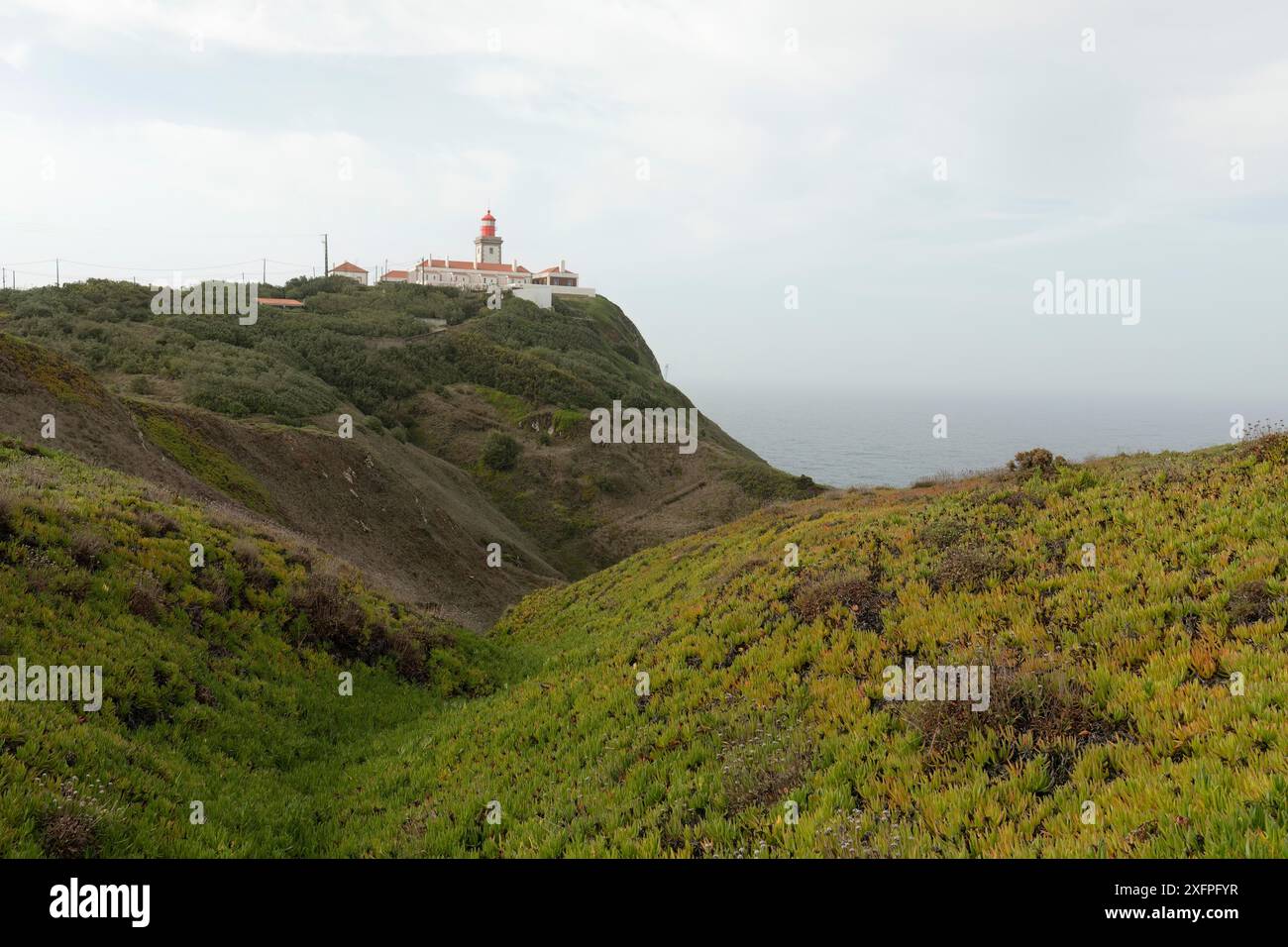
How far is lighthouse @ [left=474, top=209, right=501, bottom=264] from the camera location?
140 meters

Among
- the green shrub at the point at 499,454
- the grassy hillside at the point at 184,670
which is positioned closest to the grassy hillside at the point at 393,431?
the green shrub at the point at 499,454

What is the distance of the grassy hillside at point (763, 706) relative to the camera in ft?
18.7

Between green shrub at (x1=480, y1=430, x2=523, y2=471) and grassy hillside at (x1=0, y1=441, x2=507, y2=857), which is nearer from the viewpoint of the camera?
grassy hillside at (x1=0, y1=441, x2=507, y2=857)

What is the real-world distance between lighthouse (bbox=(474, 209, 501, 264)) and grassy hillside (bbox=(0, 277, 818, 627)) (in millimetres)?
46653

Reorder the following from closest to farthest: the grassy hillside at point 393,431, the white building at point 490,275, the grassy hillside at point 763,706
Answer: the grassy hillside at point 763,706 < the grassy hillside at point 393,431 < the white building at point 490,275

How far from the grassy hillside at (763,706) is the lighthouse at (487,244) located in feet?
435

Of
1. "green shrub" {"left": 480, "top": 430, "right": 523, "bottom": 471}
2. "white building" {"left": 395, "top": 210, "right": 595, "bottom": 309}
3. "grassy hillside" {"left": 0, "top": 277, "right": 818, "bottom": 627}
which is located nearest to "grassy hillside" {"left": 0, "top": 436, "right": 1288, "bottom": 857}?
"grassy hillside" {"left": 0, "top": 277, "right": 818, "bottom": 627}

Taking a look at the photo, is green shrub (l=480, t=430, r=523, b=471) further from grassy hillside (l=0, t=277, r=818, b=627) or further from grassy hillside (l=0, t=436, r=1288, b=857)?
grassy hillside (l=0, t=436, r=1288, b=857)

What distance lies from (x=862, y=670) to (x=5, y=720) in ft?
34.7

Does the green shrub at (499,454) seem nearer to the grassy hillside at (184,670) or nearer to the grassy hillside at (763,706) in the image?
the grassy hillside at (184,670)

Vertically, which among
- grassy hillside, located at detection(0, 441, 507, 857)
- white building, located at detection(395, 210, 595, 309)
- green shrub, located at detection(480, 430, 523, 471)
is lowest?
grassy hillside, located at detection(0, 441, 507, 857)

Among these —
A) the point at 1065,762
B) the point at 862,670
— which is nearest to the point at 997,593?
the point at 862,670

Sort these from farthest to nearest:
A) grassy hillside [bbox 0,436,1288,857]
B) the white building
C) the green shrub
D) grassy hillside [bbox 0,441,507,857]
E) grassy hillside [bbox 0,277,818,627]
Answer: the white building → the green shrub → grassy hillside [bbox 0,277,818,627] → grassy hillside [bbox 0,441,507,857] → grassy hillside [bbox 0,436,1288,857]
